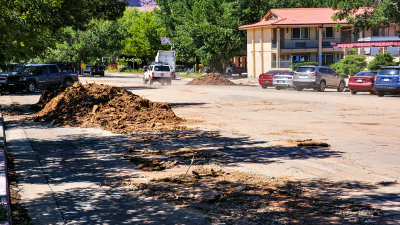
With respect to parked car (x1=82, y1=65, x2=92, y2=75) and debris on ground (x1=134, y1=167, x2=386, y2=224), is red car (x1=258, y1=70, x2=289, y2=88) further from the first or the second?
parked car (x1=82, y1=65, x2=92, y2=75)

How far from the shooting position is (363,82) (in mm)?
31875

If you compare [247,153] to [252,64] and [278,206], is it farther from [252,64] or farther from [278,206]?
[252,64]

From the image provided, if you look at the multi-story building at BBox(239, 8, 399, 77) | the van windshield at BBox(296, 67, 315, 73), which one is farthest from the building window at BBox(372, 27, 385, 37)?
the van windshield at BBox(296, 67, 315, 73)

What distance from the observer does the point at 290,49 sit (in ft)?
200

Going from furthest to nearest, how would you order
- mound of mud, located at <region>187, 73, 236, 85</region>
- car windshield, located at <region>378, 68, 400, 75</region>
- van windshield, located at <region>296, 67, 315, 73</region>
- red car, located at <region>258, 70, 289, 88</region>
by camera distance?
mound of mud, located at <region>187, 73, 236, 85</region> → red car, located at <region>258, 70, 289, 88</region> → van windshield, located at <region>296, 67, 315, 73</region> → car windshield, located at <region>378, 68, 400, 75</region>

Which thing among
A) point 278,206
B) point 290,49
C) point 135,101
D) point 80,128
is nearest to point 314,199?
point 278,206

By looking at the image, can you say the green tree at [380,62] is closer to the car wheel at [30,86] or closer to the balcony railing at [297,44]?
the balcony railing at [297,44]

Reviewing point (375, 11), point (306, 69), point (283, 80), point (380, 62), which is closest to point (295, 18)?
point (380, 62)

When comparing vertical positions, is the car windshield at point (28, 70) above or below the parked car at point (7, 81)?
above

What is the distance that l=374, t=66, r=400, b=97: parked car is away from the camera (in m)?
29.2

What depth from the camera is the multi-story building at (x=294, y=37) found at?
5962 centimetres

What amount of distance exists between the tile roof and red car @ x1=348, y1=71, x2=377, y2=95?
1037 inches

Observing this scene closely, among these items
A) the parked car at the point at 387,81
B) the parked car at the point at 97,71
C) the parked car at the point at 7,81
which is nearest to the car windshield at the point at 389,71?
the parked car at the point at 387,81

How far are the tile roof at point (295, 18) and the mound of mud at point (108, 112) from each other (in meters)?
40.7
